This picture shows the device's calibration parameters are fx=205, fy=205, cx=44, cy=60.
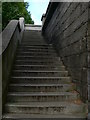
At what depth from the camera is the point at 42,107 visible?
153 inches

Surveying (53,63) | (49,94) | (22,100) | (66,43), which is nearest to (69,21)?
(66,43)

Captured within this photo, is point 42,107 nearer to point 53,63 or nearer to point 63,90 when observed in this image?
point 63,90

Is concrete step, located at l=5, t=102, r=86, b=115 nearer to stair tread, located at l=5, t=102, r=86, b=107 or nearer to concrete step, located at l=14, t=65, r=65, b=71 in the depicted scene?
stair tread, located at l=5, t=102, r=86, b=107

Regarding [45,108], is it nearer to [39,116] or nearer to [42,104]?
[42,104]

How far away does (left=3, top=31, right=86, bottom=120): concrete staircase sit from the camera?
389cm

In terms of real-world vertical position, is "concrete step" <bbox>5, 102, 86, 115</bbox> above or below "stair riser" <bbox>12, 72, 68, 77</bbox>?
below

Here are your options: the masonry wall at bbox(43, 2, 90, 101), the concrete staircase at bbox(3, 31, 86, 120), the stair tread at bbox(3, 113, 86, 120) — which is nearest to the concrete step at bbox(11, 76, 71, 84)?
the concrete staircase at bbox(3, 31, 86, 120)

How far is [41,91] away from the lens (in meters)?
4.64

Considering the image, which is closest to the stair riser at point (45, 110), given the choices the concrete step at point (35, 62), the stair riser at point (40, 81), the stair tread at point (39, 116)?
the stair tread at point (39, 116)

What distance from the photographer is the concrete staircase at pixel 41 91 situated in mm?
3893

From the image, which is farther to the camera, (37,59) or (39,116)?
(37,59)

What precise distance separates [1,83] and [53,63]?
257cm

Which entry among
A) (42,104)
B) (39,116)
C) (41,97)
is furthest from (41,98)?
(39,116)

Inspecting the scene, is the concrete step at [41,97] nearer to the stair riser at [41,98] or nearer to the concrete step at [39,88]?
the stair riser at [41,98]
